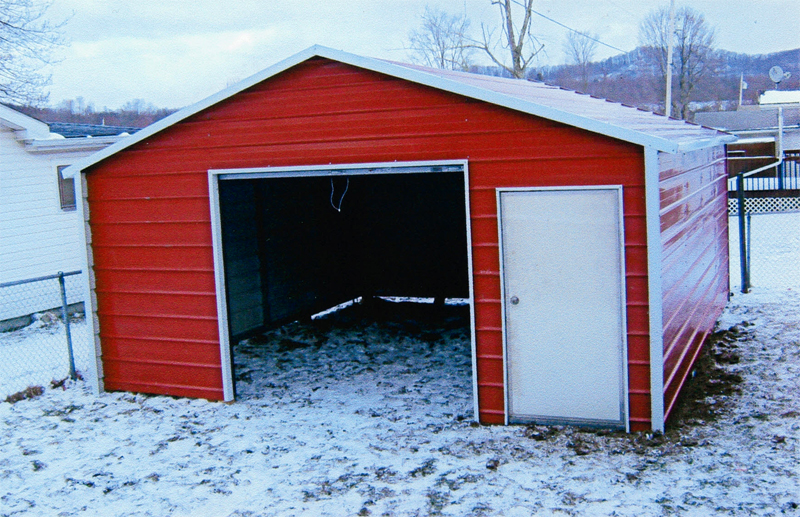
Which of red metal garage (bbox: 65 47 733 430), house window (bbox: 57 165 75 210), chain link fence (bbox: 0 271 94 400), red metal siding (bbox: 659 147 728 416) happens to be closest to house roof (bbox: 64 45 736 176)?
red metal garage (bbox: 65 47 733 430)

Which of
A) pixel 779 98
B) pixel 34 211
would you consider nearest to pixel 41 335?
pixel 34 211

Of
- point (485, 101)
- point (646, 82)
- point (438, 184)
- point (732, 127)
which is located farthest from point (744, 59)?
point (485, 101)

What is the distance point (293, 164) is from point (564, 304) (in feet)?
9.18

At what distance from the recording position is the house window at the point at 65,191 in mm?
12852

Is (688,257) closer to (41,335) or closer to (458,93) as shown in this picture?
(458,93)

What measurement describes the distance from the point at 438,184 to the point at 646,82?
5341 cm

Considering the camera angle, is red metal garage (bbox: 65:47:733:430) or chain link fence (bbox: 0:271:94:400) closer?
red metal garage (bbox: 65:47:733:430)

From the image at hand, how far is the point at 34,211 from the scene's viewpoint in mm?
12430

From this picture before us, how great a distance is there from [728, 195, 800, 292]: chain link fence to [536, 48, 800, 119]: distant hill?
30450 mm

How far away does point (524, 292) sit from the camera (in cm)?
654

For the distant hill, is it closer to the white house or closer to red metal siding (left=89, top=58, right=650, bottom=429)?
the white house

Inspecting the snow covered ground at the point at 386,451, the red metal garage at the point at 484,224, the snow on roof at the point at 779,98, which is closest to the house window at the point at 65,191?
the red metal garage at the point at 484,224

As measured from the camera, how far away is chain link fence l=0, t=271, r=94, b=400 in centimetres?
887

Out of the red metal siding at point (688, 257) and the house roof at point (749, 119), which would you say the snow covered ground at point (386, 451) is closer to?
the red metal siding at point (688, 257)
